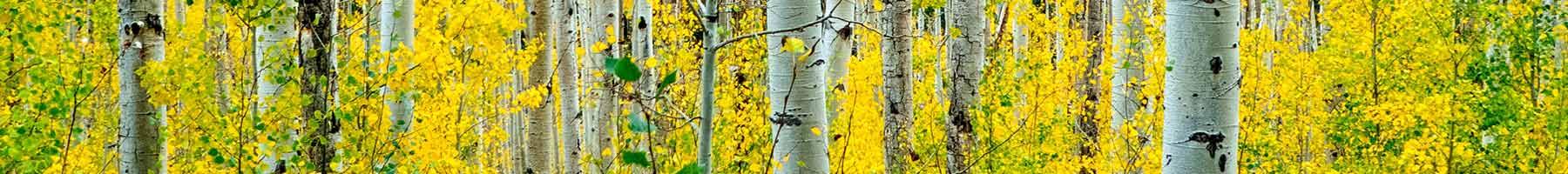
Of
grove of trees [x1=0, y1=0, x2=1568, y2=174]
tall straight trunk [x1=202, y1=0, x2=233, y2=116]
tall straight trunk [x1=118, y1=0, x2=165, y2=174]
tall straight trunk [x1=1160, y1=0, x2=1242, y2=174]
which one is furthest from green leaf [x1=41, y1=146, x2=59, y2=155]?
tall straight trunk [x1=1160, y1=0, x2=1242, y2=174]

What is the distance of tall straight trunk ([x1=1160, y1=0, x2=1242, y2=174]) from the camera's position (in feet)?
9.48

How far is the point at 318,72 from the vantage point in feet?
20.4

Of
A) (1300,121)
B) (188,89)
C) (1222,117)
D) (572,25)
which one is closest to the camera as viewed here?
(1222,117)

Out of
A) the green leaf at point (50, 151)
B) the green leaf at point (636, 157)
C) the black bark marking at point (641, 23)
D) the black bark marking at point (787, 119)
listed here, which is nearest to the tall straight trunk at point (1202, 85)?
the black bark marking at point (787, 119)

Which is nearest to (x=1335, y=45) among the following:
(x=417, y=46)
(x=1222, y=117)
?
(x=417, y=46)

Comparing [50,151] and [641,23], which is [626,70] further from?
[641,23]

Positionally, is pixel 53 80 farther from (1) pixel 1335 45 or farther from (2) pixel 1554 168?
(1) pixel 1335 45

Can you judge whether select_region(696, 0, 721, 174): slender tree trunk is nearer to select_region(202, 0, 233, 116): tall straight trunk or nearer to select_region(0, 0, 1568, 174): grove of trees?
select_region(0, 0, 1568, 174): grove of trees

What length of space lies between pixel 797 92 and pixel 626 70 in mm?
1674

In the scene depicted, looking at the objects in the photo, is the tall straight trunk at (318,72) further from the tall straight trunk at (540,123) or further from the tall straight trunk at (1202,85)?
the tall straight trunk at (1202,85)

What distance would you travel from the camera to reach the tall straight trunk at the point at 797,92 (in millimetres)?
3488

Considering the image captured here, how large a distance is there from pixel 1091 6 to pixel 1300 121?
3.30 m

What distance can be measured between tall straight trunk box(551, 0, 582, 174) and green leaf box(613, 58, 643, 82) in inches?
200

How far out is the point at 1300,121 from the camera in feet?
34.8
